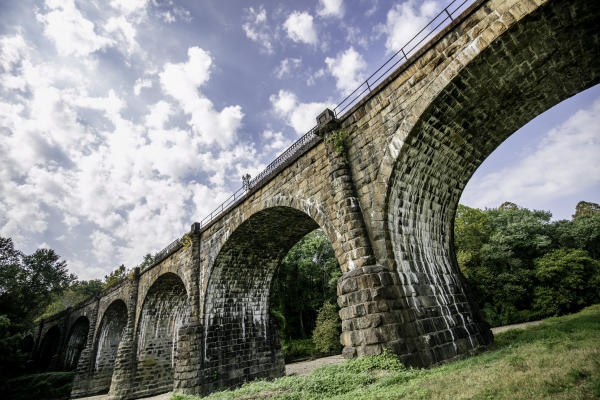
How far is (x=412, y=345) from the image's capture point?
6.29 meters

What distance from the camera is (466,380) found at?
169 inches

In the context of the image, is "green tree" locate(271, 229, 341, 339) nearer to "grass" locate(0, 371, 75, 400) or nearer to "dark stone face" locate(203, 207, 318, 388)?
"dark stone face" locate(203, 207, 318, 388)

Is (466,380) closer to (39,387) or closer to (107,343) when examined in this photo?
(107,343)

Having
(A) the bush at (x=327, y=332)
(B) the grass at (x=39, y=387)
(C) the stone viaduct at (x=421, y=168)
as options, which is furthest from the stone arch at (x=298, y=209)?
(B) the grass at (x=39, y=387)

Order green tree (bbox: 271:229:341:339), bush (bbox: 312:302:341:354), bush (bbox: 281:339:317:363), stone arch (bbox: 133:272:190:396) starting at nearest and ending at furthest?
1. stone arch (bbox: 133:272:190:396)
2. bush (bbox: 312:302:341:354)
3. bush (bbox: 281:339:317:363)
4. green tree (bbox: 271:229:341:339)

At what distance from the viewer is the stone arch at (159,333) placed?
762 inches

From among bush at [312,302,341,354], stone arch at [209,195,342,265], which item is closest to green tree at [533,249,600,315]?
bush at [312,302,341,354]

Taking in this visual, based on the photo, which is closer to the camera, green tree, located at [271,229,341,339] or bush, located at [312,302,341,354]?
bush, located at [312,302,341,354]

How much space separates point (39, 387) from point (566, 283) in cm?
4109

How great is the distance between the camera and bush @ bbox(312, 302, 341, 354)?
23.2m

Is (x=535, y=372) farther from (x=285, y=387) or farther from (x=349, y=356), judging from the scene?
(x=285, y=387)

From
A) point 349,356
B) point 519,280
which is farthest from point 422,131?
point 519,280

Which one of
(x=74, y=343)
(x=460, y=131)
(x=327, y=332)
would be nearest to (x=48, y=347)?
(x=74, y=343)

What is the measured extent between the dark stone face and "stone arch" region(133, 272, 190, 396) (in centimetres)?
578
